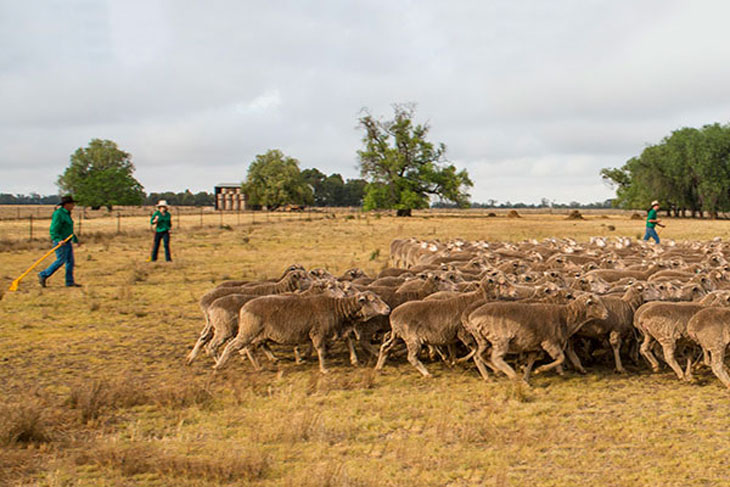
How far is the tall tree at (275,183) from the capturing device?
103 metres

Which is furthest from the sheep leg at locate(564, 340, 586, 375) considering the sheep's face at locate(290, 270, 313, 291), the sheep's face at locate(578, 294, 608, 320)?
the sheep's face at locate(290, 270, 313, 291)

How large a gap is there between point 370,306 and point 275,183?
95.8m

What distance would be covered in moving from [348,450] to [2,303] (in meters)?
12.2

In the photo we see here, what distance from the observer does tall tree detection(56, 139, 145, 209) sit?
9875cm

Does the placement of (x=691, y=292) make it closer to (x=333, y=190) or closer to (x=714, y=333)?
(x=714, y=333)

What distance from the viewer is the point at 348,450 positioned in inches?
244

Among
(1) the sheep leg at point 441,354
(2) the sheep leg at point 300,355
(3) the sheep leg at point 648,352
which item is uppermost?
(3) the sheep leg at point 648,352

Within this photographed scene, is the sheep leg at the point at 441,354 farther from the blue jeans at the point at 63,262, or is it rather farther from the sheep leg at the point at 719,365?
the blue jeans at the point at 63,262

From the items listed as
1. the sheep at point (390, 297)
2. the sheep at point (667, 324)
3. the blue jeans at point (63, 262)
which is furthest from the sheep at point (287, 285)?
Answer: the blue jeans at point (63, 262)

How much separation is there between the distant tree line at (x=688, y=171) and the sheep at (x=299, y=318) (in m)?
70.1

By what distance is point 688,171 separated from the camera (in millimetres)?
72188

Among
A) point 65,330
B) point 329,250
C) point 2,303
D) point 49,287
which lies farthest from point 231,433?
point 329,250

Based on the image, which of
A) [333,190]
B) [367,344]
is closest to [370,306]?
[367,344]

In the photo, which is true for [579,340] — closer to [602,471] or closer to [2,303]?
[602,471]
